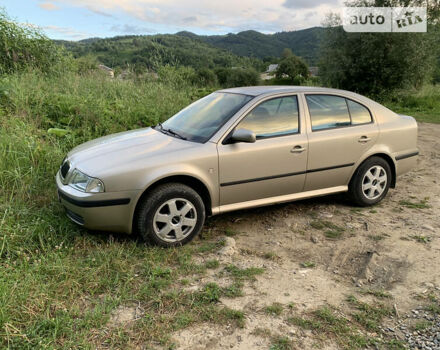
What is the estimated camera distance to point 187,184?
396 centimetres

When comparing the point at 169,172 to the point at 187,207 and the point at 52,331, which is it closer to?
the point at 187,207

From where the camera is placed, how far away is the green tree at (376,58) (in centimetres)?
1562

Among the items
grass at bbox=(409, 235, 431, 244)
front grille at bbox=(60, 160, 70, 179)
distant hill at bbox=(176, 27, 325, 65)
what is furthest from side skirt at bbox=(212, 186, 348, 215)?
distant hill at bbox=(176, 27, 325, 65)

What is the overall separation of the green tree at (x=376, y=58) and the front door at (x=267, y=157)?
13.4 m

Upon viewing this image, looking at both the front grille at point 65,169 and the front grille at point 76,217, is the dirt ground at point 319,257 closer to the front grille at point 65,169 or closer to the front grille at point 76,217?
the front grille at point 76,217

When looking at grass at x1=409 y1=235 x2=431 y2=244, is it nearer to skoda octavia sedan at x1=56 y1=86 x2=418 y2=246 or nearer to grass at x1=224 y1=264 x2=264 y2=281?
skoda octavia sedan at x1=56 y1=86 x2=418 y2=246

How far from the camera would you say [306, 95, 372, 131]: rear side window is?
456cm

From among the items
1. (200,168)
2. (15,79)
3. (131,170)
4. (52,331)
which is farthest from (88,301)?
(15,79)

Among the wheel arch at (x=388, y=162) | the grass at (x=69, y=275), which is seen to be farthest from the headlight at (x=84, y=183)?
the wheel arch at (x=388, y=162)

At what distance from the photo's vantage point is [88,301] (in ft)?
9.64

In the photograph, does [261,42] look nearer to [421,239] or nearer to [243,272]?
[421,239]

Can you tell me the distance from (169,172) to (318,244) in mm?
1788

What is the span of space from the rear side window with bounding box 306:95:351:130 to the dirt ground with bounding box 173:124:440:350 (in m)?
1.15

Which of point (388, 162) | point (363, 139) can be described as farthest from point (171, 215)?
point (388, 162)
